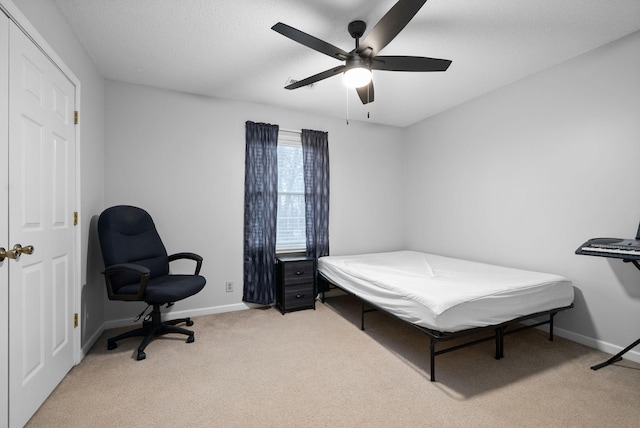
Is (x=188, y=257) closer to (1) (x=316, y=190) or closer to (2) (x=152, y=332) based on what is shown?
(2) (x=152, y=332)

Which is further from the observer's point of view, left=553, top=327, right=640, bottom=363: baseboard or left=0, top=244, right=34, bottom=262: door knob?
left=553, top=327, right=640, bottom=363: baseboard

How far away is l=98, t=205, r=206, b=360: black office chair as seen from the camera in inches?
93.2

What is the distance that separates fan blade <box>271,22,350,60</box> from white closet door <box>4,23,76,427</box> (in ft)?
4.50

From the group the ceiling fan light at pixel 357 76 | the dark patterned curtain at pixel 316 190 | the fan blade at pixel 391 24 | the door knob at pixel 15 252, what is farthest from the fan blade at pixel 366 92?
the door knob at pixel 15 252

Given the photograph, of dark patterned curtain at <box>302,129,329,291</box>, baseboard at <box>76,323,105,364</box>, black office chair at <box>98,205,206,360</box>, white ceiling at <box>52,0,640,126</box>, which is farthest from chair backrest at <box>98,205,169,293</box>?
dark patterned curtain at <box>302,129,329,291</box>

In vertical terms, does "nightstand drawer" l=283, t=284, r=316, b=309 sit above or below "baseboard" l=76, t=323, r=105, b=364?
above

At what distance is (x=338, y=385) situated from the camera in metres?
2.00

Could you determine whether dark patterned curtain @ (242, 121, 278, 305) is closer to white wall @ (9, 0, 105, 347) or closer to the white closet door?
white wall @ (9, 0, 105, 347)

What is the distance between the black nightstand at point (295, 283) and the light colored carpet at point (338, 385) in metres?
0.66

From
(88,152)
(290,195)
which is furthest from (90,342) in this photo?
(290,195)

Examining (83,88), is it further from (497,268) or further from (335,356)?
(497,268)

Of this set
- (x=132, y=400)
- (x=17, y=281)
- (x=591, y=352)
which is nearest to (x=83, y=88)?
(x=17, y=281)

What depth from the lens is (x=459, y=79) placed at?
301 cm

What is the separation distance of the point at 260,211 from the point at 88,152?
1744mm
